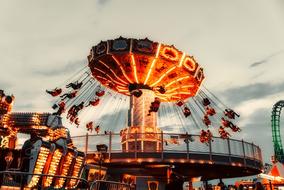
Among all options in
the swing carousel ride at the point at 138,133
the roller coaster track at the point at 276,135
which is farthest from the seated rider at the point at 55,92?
the roller coaster track at the point at 276,135

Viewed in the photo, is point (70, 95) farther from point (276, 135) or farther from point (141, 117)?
point (276, 135)

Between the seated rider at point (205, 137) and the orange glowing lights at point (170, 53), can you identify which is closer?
the seated rider at point (205, 137)

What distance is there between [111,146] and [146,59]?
8475mm

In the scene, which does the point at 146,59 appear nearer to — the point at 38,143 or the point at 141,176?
the point at 141,176

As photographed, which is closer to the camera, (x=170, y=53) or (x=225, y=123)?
(x=170, y=53)

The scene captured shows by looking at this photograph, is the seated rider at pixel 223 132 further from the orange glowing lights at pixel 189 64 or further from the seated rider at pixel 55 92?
the seated rider at pixel 55 92

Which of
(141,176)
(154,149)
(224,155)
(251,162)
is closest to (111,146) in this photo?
(154,149)

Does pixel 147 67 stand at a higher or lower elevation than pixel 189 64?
lower

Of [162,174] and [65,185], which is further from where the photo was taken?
[162,174]

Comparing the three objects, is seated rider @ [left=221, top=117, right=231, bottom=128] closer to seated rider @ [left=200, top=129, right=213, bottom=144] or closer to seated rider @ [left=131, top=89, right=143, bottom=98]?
seated rider @ [left=200, top=129, right=213, bottom=144]

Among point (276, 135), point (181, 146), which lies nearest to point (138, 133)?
point (181, 146)

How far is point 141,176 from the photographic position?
25.5 m

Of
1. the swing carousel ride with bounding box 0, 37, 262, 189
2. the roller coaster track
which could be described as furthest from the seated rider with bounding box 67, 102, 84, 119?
the roller coaster track

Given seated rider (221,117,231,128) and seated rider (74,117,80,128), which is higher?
seated rider (74,117,80,128)
